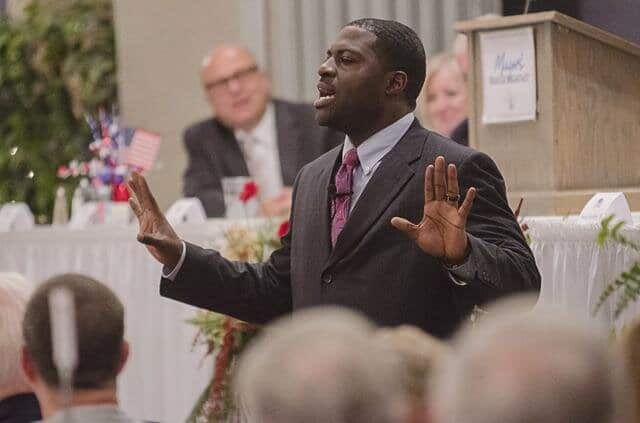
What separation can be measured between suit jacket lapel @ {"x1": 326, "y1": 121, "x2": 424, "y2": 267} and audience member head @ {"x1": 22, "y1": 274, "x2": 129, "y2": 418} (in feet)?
3.20

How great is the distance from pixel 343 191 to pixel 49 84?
6985 mm

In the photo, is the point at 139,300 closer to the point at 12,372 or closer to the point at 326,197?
the point at 326,197

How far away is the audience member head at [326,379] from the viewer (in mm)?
1409

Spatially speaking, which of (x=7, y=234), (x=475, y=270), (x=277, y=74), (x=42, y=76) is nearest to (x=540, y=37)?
(x=475, y=270)

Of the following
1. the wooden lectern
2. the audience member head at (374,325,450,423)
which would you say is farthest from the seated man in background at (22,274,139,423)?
the wooden lectern

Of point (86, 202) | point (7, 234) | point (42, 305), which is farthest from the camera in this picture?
point (86, 202)

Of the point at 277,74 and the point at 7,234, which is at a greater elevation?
the point at 277,74

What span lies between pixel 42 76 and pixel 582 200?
20.7 feet

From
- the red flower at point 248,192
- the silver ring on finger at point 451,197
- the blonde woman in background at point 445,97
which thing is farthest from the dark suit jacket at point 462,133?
the silver ring on finger at point 451,197

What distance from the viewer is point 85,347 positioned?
7.47 ft

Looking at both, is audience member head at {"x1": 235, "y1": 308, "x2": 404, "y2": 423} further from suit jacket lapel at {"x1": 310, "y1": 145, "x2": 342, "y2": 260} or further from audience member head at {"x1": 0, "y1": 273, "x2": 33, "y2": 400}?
suit jacket lapel at {"x1": 310, "y1": 145, "x2": 342, "y2": 260}

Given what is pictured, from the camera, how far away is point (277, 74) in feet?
27.3

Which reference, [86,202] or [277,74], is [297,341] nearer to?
[86,202]

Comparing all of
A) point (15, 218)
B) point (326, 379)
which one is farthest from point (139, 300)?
point (326, 379)
